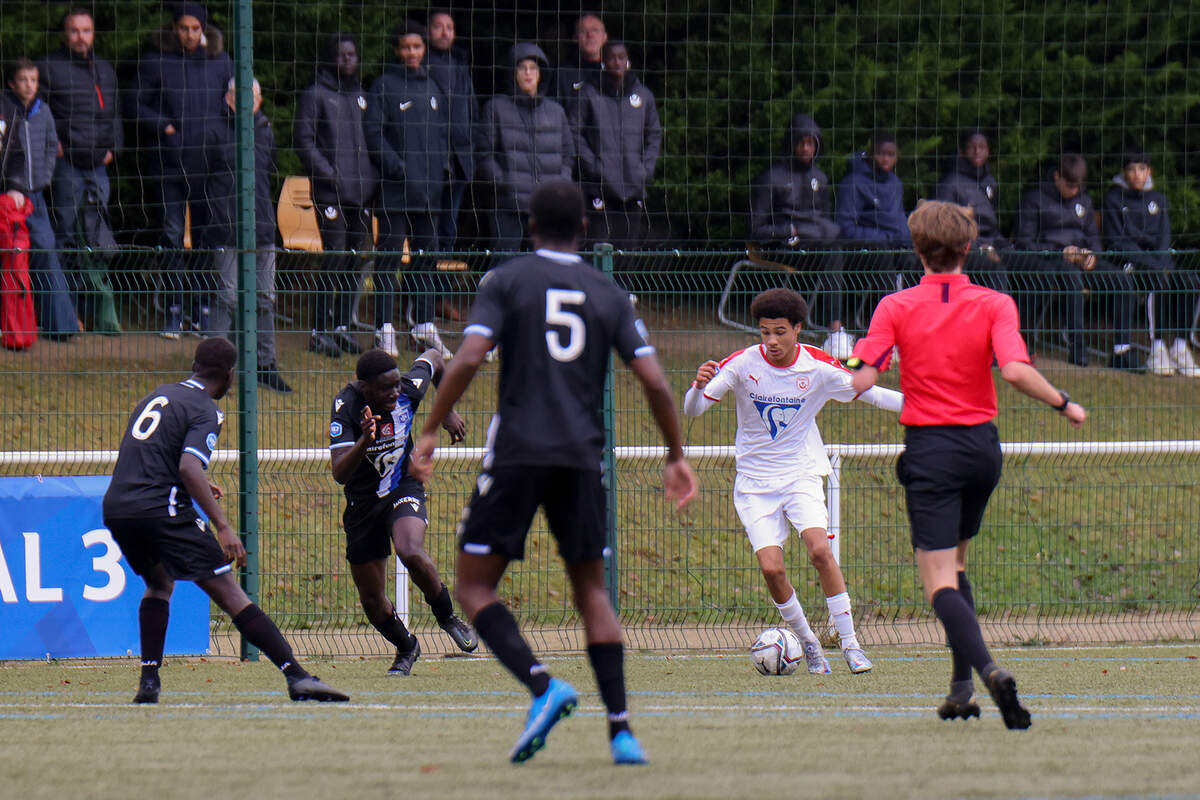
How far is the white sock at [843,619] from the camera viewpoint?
8.95 metres

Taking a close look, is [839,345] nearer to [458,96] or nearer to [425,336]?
[425,336]

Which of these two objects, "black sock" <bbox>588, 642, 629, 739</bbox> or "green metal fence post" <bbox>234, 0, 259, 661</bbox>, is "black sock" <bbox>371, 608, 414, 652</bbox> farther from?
"black sock" <bbox>588, 642, 629, 739</bbox>

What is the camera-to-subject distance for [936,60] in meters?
14.9

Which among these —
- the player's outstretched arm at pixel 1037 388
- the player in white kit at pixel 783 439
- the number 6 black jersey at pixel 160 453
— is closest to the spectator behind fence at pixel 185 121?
the number 6 black jersey at pixel 160 453

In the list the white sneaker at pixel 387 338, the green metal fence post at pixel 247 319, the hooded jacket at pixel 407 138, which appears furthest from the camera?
the hooded jacket at pixel 407 138

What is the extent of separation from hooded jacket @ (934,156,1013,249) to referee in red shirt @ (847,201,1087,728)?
7161mm

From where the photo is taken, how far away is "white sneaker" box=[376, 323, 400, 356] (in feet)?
33.9

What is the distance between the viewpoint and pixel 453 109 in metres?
12.0

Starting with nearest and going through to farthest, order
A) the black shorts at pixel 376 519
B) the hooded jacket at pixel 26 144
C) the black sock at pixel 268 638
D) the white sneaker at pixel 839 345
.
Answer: the black sock at pixel 268 638, the black shorts at pixel 376 519, the white sneaker at pixel 839 345, the hooded jacket at pixel 26 144

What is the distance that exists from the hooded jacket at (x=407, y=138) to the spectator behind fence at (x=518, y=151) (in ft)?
1.03

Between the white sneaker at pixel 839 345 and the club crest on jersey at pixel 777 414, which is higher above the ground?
the white sneaker at pixel 839 345

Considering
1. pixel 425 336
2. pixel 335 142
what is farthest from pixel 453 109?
pixel 425 336

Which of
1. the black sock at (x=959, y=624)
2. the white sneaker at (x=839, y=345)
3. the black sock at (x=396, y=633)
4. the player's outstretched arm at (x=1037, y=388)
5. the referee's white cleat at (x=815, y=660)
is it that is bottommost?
the referee's white cleat at (x=815, y=660)

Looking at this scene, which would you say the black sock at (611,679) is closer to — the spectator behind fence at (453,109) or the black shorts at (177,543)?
the black shorts at (177,543)
